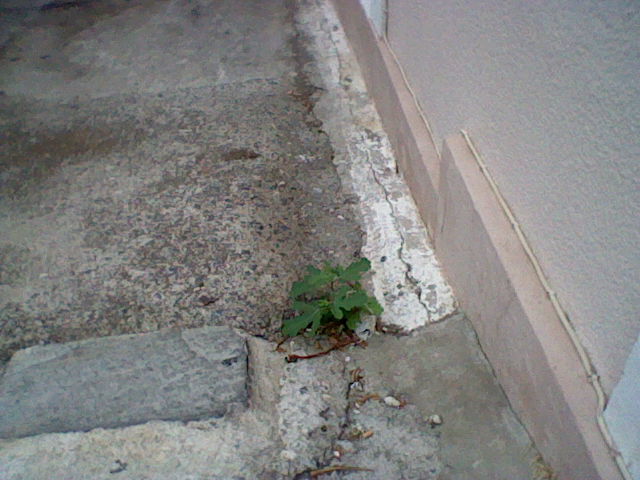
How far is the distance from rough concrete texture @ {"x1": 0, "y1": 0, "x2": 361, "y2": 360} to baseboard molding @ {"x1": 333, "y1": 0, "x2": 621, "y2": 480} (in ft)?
1.31

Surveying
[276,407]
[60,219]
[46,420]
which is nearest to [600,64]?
[276,407]

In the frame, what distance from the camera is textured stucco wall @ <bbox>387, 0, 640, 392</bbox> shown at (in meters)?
1.15

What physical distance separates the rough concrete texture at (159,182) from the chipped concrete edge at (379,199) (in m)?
0.09

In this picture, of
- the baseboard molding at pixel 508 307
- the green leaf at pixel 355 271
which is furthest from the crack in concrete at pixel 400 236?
the green leaf at pixel 355 271

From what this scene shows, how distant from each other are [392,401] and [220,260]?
89 centimetres

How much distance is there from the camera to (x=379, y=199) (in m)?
2.63

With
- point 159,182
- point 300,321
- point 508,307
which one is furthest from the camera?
point 159,182

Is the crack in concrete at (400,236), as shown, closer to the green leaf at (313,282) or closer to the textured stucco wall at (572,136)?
the green leaf at (313,282)

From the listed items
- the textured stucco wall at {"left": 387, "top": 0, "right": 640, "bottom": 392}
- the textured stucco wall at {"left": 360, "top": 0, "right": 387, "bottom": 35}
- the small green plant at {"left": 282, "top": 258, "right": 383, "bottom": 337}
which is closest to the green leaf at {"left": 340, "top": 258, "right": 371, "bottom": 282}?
the small green plant at {"left": 282, "top": 258, "right": 383, "bottom": 337}

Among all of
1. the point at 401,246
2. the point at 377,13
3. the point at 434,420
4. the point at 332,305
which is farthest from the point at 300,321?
the point at 377,13

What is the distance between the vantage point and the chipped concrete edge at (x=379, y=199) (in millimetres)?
2133

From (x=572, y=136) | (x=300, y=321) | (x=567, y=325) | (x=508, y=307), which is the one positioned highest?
(x=572, y=136)

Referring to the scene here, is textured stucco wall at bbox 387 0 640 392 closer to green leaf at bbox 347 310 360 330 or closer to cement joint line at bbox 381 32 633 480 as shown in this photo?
cement joint line at bbox 381 32 633 480

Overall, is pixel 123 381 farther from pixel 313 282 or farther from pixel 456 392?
pixel 456 392
